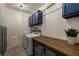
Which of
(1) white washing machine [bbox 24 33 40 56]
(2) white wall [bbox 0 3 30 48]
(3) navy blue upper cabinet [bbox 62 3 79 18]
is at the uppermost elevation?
Answer: (3) navy blue upper cabinet [bbox 62 3 79 18]

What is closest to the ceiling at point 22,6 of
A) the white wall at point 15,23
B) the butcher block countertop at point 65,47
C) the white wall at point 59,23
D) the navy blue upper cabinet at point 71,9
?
the white wall at point 15,23

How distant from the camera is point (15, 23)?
186 centimetres

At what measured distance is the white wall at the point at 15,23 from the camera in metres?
1.81

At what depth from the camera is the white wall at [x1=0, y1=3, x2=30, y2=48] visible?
1813 millimetres

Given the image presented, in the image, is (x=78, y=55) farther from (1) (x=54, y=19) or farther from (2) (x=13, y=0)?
(1) (x=54, y=19)

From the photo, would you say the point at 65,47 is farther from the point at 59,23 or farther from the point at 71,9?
the point at 59,23

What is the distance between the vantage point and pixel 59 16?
2.22 meters

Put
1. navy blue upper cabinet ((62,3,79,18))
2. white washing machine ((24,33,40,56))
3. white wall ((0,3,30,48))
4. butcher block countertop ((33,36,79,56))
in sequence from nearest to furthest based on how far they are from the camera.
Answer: butcher block countertop ((33,36,79,56))
navy blue upper cabinet ((62,3,79,18))
white wall ((0,3,30,48))
white washing machine ((24,33,40,56))

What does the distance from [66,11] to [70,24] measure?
0.82 ft

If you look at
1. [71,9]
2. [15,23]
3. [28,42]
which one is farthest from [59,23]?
[28,42]

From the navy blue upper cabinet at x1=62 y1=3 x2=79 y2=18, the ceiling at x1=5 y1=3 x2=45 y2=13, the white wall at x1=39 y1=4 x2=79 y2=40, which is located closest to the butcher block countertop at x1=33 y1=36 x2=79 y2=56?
the white wall at x1=39 y1=4 x2=79 y2=40

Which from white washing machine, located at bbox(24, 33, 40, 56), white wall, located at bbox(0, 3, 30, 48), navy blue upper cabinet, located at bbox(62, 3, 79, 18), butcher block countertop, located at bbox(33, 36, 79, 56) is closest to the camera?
butcher block countertop, located at bbox(33, 36, 79, 56)

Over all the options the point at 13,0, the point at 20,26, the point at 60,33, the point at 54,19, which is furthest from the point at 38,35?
the point at 13,0

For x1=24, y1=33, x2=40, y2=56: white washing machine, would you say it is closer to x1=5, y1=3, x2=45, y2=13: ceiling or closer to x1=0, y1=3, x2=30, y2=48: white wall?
x1=0, y1=3, x2=30, y2=48: white wall
